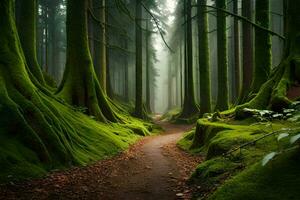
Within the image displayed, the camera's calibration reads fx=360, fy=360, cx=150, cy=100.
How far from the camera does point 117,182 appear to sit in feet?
26.0

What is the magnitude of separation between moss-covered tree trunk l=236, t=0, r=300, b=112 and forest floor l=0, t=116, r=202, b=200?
2682mm

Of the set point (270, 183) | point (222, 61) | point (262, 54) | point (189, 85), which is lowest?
point (270, 183)

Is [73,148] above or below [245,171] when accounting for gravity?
below

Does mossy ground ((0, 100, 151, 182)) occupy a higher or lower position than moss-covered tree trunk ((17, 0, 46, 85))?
lower

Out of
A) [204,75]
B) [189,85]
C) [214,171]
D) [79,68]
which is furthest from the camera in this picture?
[189,85]

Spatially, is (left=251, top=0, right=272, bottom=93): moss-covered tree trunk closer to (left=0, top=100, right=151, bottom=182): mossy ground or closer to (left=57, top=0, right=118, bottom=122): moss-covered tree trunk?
(left=0, top=100, right=151, bottom=182): mossy ground

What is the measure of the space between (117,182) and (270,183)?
4.24 metres

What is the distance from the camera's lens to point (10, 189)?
6391mm

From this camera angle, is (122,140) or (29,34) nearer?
(122,140)

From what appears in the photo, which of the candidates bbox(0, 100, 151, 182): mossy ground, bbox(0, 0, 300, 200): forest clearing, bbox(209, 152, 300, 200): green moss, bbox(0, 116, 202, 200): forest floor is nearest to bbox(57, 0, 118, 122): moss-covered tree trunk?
bbox(0, 0, 300, 200): forest clearing

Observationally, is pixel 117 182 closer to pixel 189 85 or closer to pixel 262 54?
pixel 262 54

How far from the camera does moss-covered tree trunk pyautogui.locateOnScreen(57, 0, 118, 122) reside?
49.4 feet

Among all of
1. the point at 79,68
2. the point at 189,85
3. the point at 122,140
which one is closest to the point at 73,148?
the point at 122,140

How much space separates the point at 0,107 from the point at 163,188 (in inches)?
167
